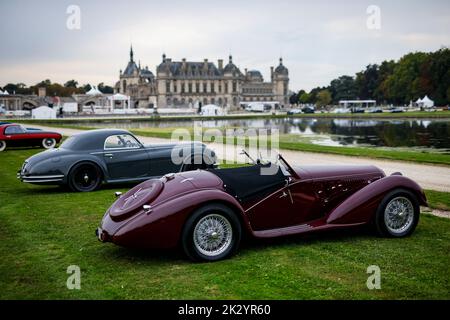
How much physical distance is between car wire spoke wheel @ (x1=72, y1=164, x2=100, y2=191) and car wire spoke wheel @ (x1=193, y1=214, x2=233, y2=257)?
19.4 feet

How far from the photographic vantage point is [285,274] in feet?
18.4

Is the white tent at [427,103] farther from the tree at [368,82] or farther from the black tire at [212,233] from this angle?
the black tire at [212,233]

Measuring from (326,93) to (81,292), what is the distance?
522 feet

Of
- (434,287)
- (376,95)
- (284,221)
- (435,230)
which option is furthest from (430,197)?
(376,95)

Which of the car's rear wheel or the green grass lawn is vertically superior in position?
the car's rear wheel

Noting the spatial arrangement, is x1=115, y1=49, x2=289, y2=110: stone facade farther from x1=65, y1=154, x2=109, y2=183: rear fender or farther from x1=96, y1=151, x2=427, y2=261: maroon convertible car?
x1=96, y1=151, x2=427, y2=261: maroon convertible car

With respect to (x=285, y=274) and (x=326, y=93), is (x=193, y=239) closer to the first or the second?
(x=285, y=274)

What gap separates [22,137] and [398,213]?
18.7 m

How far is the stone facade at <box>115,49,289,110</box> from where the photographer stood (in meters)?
157

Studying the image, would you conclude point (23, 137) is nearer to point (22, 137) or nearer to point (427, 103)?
point (22, 137)

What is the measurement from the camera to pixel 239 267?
5.87 meters

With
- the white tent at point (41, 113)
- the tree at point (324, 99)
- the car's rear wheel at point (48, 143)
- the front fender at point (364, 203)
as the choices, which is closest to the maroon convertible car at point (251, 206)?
the front fender at point (364, 203)

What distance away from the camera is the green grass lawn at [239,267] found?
5.11 metres

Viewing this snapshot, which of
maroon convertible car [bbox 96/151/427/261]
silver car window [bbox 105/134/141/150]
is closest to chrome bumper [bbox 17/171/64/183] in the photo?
silver car window [bbox 105/134/141/150]
